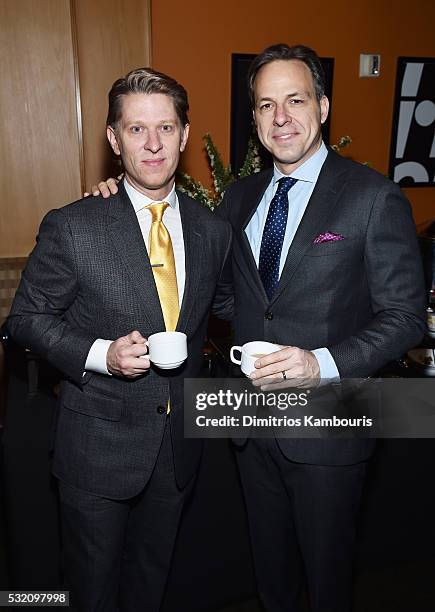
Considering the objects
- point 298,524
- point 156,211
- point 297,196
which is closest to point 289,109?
point 297,196

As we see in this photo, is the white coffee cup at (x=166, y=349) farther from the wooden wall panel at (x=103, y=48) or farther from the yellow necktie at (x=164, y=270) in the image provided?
the wooden wall panel at (x=103, y=48)

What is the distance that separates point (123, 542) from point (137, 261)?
0.85 metres

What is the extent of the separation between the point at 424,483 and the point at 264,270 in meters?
1.04

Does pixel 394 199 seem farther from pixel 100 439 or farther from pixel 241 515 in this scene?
pixel 241 515

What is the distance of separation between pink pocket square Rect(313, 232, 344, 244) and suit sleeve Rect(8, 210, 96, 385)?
634 millimetres

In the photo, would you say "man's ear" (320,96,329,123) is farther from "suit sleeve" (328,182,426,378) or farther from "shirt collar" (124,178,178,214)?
"shirt collar" (124,178,178,214)

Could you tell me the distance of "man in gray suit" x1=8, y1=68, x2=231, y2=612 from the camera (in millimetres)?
1433

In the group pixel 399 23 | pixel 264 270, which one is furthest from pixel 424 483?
pixel 399 23

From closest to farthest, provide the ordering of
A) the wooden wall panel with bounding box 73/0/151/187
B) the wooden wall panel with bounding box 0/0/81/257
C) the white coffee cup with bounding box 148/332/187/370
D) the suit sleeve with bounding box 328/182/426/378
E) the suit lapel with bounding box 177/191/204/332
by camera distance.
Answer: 1. the white coffee cup with bounding box 148/332/187/370
2. the suit sleeve with bounding box 328/182/426/378
3. the suit lapel with bounding box 177/191/204/332
4. the wooden wall panel with bounding box 0/0/81/257
5. the wooden wall panel with bounding box 73/0/151/187

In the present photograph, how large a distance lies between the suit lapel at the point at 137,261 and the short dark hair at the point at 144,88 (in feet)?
0.93

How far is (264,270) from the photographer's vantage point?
158 cm

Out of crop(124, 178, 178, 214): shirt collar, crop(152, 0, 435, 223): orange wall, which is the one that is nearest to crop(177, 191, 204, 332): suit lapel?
crop(124, 178, 178, 214): shirt collar

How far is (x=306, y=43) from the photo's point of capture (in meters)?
3.75

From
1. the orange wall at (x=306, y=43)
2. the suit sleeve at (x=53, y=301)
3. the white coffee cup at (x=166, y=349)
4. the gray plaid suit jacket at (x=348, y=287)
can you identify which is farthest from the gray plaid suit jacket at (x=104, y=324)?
the orange wall at (x=306, y=43)
